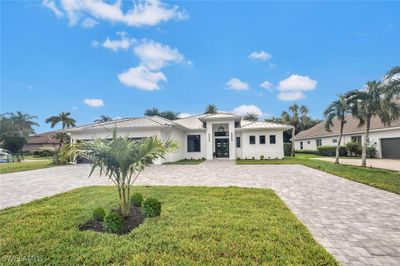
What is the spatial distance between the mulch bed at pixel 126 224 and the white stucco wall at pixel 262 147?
19.3m

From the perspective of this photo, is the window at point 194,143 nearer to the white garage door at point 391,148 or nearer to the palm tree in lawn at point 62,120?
the white garage door at point 391,148

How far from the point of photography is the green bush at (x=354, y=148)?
80.2 feet

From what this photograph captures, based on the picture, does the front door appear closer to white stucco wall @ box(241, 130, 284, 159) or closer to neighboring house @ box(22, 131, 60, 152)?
white stucco wall @ box(241, 130, 284, 159)

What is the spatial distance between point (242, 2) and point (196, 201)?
37.8 ft

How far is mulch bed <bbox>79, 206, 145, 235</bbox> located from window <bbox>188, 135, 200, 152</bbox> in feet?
63.2

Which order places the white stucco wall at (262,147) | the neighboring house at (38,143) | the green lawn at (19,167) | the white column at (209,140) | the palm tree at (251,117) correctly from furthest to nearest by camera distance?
the neighboring house at (38,143) → the palm tree at (251,117) → the white column at (209,140) → the white stucco wall at (262,147) → the green lawn at (19,167)

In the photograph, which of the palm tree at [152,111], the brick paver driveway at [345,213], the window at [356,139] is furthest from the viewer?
the palm tree at [152,111]

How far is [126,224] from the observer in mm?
4594

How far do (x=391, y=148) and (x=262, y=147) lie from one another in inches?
495

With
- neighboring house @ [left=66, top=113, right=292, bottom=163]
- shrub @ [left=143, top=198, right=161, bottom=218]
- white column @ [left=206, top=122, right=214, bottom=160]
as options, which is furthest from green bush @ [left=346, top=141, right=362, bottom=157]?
shrub @ [left=143, top=198, right=161, bottom=218]

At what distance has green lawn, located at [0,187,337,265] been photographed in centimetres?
319

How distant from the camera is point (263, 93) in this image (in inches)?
1346

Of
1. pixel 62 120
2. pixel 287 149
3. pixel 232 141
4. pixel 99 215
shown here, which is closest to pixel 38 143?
pixel 62 120

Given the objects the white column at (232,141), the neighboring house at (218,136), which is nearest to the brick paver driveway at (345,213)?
the neighboring house at (218,136)
